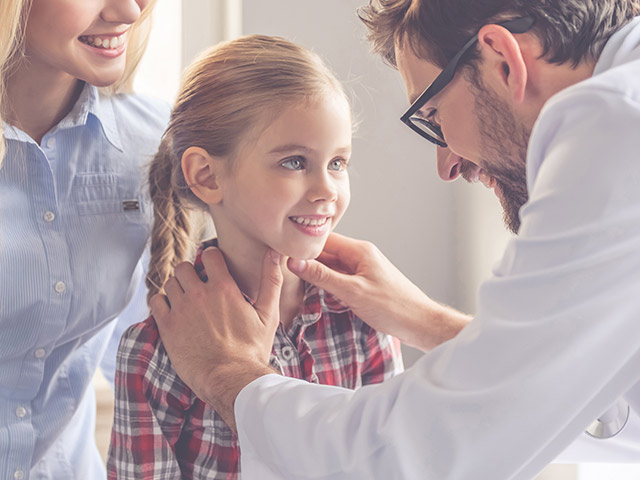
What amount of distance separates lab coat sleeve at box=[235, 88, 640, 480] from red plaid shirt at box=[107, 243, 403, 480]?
41 cm

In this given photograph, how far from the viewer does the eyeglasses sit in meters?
1.13

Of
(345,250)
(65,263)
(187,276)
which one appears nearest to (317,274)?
(345,250)

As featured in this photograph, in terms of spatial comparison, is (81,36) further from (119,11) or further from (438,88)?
(438,88)

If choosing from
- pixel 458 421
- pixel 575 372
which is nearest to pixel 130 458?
pixel 458 421

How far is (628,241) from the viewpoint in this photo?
34.2 inches

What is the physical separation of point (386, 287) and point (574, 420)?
20.4 inches

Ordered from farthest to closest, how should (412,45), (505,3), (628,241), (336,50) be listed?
(336,50) < (412,45) < (505,3) < (628,241)

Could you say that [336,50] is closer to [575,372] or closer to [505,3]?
[505,3]

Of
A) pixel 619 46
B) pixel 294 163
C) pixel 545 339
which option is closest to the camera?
pixel 545 339

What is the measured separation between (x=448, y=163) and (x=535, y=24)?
307mm

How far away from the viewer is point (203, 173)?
1.38 m

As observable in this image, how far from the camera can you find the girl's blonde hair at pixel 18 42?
1234 millimetres

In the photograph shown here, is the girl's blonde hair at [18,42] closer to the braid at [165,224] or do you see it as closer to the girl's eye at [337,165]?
the braid at [165,224]

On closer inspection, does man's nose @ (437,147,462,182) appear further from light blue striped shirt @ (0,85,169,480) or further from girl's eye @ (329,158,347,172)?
light blue striped shirt @ (0,85,169,480)
